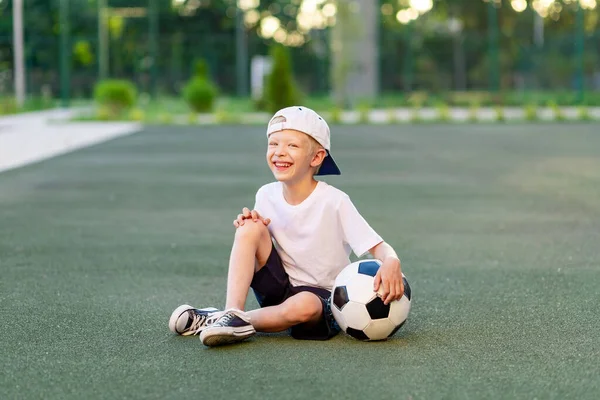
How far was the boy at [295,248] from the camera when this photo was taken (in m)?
4.72

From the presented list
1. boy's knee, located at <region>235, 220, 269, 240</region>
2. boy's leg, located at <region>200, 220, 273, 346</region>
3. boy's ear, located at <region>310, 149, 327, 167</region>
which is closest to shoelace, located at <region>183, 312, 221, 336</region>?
boy's leg, located at <region>200, 220, 273, 346</region>

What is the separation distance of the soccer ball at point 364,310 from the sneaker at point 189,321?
52 cm

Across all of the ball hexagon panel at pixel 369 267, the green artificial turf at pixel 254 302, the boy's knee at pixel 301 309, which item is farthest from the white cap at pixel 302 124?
the green artificial turf at pixel 254 302

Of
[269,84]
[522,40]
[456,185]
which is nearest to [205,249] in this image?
[456,185]

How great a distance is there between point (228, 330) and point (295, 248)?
50 cm

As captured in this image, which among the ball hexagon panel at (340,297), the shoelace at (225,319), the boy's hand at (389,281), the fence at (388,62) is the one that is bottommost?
the shoelace at (225,319)

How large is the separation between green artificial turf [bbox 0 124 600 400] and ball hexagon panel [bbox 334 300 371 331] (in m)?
0.09

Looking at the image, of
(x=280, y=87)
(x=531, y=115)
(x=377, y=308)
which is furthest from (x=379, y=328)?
(x=280, y=87)

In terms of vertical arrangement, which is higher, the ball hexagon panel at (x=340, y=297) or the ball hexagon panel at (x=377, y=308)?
the ball hexagon panel at (x=340, y=297)

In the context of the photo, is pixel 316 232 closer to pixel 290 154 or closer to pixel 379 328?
pixel 290 154

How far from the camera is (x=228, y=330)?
15.0 feet

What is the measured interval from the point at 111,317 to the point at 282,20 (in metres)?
39.5

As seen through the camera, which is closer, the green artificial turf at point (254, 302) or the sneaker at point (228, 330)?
the green artificial turf at point (254, 302)

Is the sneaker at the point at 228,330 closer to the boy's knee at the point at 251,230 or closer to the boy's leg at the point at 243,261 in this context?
the boy's leg at the point at 243,261
